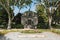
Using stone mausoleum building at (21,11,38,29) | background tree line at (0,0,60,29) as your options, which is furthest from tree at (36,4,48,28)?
stone mausoleum building at (21,11,38,29)

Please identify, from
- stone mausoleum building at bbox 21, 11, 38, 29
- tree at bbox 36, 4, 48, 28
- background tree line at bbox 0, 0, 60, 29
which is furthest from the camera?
tree at bbox 36, 4, 48, 28

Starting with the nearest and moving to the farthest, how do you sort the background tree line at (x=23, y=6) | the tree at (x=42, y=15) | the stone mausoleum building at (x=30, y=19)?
the background tree line at (x=23, y=6), the stone mausoleum building at (x=30, y=19), the tree at (x=42, y=15)

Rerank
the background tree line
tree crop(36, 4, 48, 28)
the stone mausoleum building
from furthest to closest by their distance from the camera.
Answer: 1. tree crop(36, 4, 48, 28)
2. the stone mausoleum building
3. the background tree line

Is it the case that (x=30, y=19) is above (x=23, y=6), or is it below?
below

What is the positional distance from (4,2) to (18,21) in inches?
357

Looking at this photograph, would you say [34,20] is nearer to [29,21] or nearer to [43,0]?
[29,21]

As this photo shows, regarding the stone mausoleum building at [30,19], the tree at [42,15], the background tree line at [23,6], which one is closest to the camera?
the background tree line at [23,6]

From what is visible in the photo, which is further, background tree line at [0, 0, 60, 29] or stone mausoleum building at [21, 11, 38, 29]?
stone mausoleum building at [21, 11, 38, 29]

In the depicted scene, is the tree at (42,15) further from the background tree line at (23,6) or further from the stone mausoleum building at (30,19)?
the stone mausoleum building at (30,19)

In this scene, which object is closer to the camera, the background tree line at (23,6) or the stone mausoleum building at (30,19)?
the background tree line at (23,6)

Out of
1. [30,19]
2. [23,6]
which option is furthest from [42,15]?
[23,6]

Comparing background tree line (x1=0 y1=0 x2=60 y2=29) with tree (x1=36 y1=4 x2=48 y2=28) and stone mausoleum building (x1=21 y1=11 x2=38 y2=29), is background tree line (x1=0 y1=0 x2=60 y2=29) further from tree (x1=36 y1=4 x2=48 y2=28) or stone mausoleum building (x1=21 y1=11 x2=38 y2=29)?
stone mausoleum building (x1=21 y1=11 x2=38 y2=29)

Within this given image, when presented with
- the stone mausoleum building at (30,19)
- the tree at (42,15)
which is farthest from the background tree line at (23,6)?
the stone mausoleum building at (30,19)

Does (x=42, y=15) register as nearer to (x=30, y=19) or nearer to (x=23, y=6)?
(x=30, y=19)
